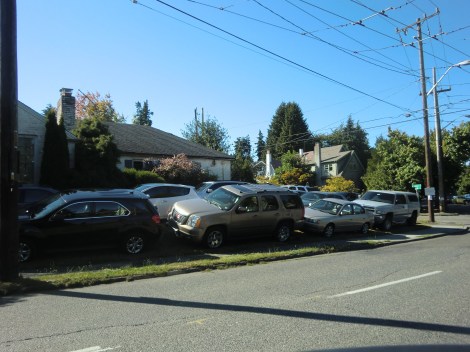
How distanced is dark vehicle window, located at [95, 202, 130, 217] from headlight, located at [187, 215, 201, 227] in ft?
6.44

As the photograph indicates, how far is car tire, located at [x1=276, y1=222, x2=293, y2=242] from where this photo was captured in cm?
1511

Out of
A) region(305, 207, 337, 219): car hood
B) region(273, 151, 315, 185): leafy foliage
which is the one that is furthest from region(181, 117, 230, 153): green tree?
region(305, 207, 337, 219): car hood

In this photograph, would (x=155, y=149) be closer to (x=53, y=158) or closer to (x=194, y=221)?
(x=53, y=158)

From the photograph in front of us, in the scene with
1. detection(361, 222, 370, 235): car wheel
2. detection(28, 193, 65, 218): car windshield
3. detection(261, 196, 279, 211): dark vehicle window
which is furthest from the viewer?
detection(361, 222, 370, 235): car wheel

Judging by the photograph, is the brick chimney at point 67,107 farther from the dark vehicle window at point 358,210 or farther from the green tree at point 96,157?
the dark vehicle window at point 358,210

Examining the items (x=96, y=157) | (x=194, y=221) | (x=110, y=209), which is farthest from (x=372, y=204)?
(x=110, y=209)

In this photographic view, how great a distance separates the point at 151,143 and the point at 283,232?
18116 millimetres

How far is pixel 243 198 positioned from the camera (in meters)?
14.1

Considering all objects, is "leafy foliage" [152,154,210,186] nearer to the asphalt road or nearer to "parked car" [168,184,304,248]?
"parked car" [168,184,304,248]

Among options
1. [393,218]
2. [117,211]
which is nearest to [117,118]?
[393,218]

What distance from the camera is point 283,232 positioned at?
1529 centimetres

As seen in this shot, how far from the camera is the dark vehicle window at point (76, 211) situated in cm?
1073

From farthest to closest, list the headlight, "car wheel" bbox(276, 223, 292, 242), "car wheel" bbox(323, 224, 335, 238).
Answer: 1. "car wheel" bbox(323, 224, 335, 238)
2. "car wheel" bbox(276, 223, 292, 242)
3. the headlight

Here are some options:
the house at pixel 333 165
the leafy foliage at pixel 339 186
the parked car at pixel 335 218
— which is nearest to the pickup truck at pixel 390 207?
the parked car at pixel 335 218
